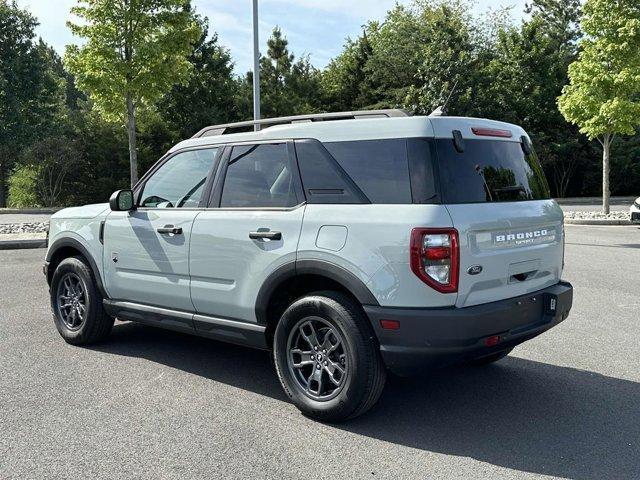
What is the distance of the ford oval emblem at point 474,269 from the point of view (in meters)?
3.43

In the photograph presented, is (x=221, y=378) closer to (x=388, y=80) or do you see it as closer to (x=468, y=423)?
(x=468, y=423)

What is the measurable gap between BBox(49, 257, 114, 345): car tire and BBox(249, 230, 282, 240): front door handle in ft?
6.81

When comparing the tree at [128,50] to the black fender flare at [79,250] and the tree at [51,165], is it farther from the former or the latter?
the black fender flare at [79,250]

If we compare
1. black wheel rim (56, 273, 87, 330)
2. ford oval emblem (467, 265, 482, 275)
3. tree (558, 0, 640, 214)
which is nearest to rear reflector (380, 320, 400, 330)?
ford oval emblem (467, 265, 482, 275)

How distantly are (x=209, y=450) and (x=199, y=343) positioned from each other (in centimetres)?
237

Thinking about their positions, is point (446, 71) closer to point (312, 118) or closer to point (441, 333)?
point (312, 118)

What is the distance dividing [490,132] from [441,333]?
1431mm

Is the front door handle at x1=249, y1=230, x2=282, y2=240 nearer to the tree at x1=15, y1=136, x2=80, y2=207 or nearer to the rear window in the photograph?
the rear window

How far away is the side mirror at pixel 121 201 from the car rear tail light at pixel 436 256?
8.77ft

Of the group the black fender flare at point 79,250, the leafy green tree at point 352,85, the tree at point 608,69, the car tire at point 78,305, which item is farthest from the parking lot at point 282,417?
the leafy green tree at point 352,85

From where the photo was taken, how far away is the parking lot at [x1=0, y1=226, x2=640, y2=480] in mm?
3213

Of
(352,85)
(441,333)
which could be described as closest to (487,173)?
(441,333)

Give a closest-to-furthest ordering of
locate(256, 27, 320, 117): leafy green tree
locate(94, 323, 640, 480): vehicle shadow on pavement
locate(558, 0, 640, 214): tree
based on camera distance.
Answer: locate(94, 323, 640, 480): vehicle shadow on pavement → locate(558, 0, 640, 214): tree → locate(256, 27, 320, 117): leafy green tree

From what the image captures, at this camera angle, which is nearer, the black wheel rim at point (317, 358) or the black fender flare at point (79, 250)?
the black wheel rim at point (317, 358)
